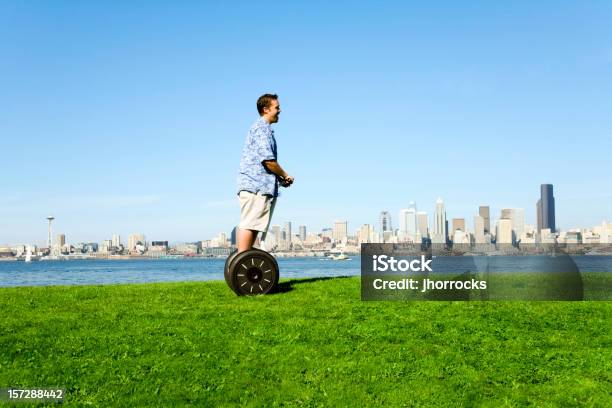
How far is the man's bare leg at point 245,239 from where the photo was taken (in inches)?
457

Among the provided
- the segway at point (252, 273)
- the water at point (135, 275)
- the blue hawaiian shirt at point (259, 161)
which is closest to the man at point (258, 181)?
the blue hawaiian shirt at point (259, 161)

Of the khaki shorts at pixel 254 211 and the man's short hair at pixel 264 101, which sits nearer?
the khaki shorts at pixel 254 211

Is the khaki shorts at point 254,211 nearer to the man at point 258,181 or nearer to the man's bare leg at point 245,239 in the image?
the man at point 258,181

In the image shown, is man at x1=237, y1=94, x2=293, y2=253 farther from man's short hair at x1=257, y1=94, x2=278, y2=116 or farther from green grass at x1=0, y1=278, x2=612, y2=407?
green grass at x1=0, y1=278, x2=612, y2=407

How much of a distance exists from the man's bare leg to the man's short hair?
2.35 m

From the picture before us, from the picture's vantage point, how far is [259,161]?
11.6 m

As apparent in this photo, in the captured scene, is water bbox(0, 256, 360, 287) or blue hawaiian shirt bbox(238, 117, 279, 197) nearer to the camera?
blue hawaiian shirt bbox(238, 117, 279, 197)

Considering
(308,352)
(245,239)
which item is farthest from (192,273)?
(308,352)

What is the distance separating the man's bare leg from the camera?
1161 centimetres

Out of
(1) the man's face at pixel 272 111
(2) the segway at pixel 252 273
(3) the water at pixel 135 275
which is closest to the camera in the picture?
(2) the segway at pixel 252 273

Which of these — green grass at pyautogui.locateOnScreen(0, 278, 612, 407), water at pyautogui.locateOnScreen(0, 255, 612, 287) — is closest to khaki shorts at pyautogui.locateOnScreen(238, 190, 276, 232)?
green grass at pyautogui.locateOnScreen(0, 278, 612, 407)

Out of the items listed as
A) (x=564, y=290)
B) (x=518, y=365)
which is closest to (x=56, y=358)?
(x=518, y=365)

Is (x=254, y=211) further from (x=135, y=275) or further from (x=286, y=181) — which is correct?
(x=135, y=275)

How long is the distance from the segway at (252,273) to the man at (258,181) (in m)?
0.34
